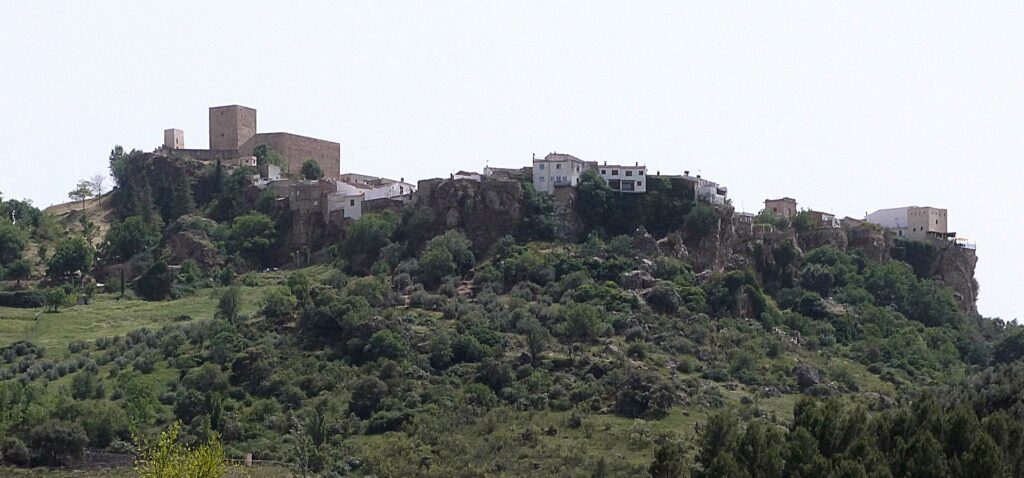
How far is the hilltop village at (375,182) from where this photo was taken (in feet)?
278

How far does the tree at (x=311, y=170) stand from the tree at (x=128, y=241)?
46.0ft

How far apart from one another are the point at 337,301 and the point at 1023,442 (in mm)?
36031

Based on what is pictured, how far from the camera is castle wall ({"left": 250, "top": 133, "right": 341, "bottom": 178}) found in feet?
339

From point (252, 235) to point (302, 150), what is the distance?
1639 centimetres

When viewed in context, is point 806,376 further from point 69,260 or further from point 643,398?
point 69,260

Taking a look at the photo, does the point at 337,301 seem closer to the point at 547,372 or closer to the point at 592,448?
the point at 547,372

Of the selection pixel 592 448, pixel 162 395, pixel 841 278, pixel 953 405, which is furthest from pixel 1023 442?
pixel 841 278

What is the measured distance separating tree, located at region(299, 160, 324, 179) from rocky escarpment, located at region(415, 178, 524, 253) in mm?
18634

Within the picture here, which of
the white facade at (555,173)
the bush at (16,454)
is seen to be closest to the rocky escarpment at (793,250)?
the white facade at (555,173)

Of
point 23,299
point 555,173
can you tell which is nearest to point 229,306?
point 23,299

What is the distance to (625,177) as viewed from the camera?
85.1 metres

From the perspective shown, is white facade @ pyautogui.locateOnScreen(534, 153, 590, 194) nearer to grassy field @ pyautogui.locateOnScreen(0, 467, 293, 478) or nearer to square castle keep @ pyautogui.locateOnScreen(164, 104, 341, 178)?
square castle keep @ pyautogui.locateOnScreen(164, 104, 341, 178)

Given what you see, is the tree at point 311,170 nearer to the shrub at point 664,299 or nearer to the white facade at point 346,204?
the white facade at point 346,204

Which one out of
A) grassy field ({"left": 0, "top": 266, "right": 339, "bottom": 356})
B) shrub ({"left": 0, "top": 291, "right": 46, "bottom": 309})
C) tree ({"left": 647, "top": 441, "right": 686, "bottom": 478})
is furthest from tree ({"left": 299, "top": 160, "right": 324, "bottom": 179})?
tree ({"left": 647, "top": 441, "right": 686, "bottom": 478})
